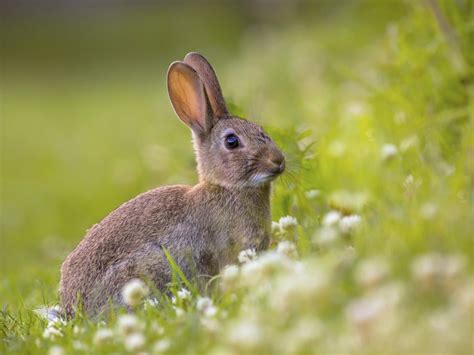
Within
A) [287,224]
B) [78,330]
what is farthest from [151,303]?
[287,224]

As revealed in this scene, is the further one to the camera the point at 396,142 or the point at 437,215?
the point at 396,142

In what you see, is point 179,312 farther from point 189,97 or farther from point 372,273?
point 189,97

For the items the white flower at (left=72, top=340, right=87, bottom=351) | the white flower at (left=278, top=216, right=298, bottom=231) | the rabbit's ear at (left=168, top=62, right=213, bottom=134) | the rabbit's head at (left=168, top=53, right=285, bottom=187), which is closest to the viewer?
the white flower at (left=72, top=340, right=87, bottom=351)

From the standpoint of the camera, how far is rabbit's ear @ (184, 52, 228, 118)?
5.66 metres

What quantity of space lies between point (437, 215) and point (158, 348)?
1.27 m

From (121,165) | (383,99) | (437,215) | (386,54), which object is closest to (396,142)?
(383,99)

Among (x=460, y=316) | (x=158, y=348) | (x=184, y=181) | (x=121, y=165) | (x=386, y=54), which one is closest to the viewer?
(x=460, y=316)

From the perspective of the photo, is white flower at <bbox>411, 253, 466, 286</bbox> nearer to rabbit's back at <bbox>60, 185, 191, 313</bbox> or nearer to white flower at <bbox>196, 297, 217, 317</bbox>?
white flower at <bbox>196, 297, 217, 317</bbox>

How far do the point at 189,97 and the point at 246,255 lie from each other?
1411 mm

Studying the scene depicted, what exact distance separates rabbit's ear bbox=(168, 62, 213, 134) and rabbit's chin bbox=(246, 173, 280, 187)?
2.12 feet

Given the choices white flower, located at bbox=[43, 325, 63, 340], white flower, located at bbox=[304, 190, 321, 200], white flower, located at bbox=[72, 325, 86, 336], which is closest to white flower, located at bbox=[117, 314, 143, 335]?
white flower, located at bbox=[72, 325, 86, 336]

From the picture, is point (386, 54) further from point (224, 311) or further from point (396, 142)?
point (224, 311)

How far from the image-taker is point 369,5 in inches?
362

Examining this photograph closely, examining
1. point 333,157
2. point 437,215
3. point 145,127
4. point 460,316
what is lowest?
point 460,316
